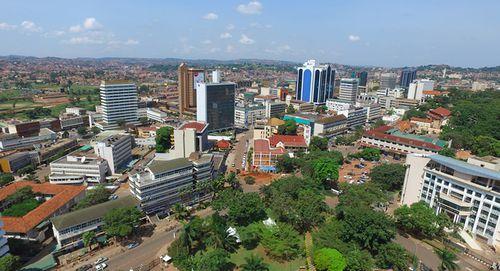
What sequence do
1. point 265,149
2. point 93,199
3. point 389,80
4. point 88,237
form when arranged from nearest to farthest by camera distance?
point 88,237 → point 93,199 → point 265,149 → point 389,80

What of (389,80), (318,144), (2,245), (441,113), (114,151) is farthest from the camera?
(389,80)

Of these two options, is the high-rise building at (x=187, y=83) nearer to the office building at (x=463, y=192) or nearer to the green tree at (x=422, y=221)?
the office building at (x=463, y=192)

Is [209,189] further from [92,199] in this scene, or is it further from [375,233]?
[375,233]

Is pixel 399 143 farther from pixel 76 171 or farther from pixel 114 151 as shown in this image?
pixel 76 171

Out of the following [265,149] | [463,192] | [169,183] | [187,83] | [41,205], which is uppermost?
[187,83]

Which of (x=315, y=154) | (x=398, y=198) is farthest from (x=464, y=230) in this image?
(x=315, y=154)

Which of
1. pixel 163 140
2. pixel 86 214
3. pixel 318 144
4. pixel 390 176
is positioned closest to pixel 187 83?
pixel 163 140

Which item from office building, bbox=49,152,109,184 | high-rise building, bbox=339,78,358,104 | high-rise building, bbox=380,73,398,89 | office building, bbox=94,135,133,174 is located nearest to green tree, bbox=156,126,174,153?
office building, bbox=94,135,133,174
